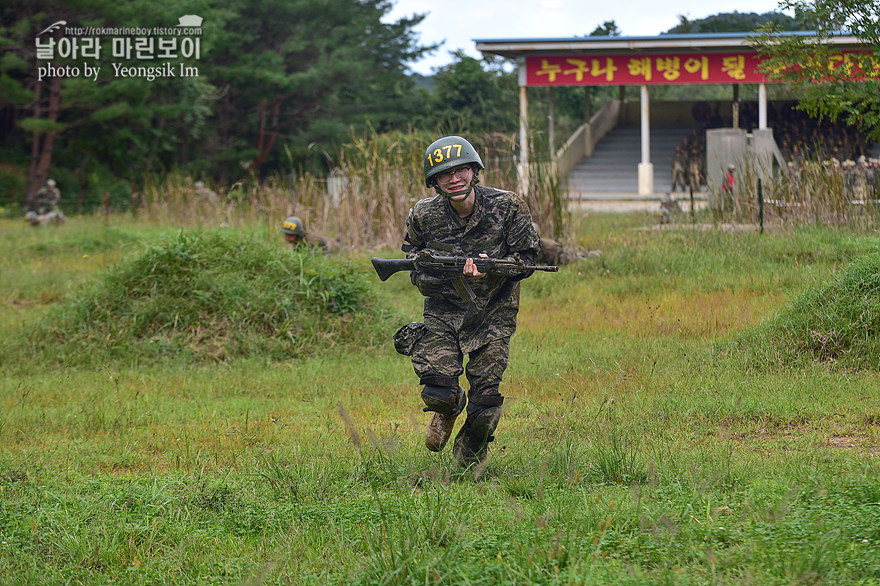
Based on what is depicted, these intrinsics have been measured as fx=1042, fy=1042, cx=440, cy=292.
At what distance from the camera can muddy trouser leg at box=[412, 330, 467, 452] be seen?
19.2ft

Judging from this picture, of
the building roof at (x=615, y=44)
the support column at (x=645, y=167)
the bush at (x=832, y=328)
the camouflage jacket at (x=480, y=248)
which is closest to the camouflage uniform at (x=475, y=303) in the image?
the camouflage jacket at (x=480, y=248)

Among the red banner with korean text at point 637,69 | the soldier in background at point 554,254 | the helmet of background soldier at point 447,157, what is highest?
the red banner with korean text at point 637,69

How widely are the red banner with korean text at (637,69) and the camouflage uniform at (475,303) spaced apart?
24.1 meters

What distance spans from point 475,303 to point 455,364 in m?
0.38

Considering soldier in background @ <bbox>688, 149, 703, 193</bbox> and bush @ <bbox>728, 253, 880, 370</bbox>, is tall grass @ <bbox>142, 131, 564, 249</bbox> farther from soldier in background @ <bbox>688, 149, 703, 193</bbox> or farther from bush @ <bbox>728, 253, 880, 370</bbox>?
bush @ <bbox>728, 253, 880, 370</bbox>

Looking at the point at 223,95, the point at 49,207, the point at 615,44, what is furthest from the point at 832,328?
the point at 223,95

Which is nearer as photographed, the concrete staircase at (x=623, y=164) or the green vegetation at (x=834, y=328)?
the green vegetation at (x=834, y=328)

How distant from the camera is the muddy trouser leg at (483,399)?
232 inches

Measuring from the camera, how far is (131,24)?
31.4 m

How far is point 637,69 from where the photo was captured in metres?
29.6

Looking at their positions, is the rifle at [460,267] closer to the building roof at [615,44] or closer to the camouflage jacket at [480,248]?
the camouflage jacket at [480,248]

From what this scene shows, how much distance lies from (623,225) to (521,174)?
4.13m

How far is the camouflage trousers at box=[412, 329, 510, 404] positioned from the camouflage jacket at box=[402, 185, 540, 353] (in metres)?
0.06

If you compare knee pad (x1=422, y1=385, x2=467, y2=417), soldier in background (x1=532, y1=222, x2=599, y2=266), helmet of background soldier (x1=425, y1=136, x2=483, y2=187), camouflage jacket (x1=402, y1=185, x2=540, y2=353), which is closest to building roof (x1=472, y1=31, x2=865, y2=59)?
soldier in background (x1=532, y1=222, x2=599, y2=266)
